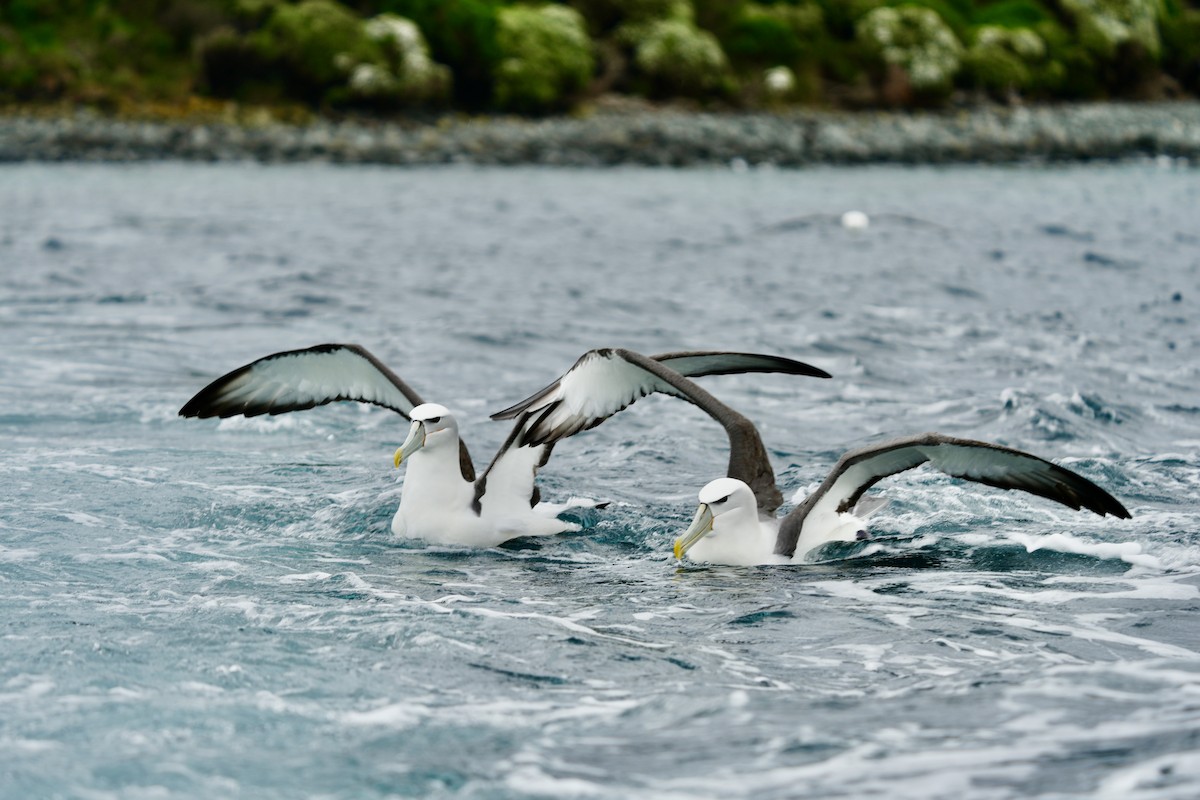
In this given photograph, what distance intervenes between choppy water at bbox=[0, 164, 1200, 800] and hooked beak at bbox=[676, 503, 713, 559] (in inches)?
7.9

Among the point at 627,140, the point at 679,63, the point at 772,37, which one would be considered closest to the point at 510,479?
the point at 627,140

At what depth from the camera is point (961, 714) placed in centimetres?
597

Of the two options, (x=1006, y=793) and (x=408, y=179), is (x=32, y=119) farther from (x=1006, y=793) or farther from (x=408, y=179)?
(x=1006, y=793)

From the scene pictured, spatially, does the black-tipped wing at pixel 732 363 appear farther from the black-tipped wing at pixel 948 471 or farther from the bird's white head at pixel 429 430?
the bird's white head at pixel 429 430

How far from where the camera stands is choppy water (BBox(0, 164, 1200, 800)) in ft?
18.4

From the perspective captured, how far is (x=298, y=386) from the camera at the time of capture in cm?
975

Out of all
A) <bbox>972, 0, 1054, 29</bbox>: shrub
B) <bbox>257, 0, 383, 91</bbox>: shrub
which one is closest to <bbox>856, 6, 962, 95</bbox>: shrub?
<bbox>972, 0, 1054, 29</bbox>: shrub

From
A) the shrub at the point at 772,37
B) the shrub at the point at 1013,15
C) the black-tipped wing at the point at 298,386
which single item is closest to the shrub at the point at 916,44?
the shrub at the point at 772,37

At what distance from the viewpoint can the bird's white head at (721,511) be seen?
8.23 m

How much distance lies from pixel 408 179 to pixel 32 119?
14.7m

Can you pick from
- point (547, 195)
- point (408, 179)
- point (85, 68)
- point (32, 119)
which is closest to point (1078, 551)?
point (547, 195)

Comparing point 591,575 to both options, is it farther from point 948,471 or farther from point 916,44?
point 916,44

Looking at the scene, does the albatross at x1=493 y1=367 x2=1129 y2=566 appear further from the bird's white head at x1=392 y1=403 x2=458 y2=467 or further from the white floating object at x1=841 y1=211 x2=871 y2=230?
the white floating object at x1=841 y1=211 x2=871 y2=230

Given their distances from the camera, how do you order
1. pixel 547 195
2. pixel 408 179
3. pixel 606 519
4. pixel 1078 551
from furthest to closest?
pixel 408 179, pixel 547 195, pixel 606 519, pixel 1078 551
